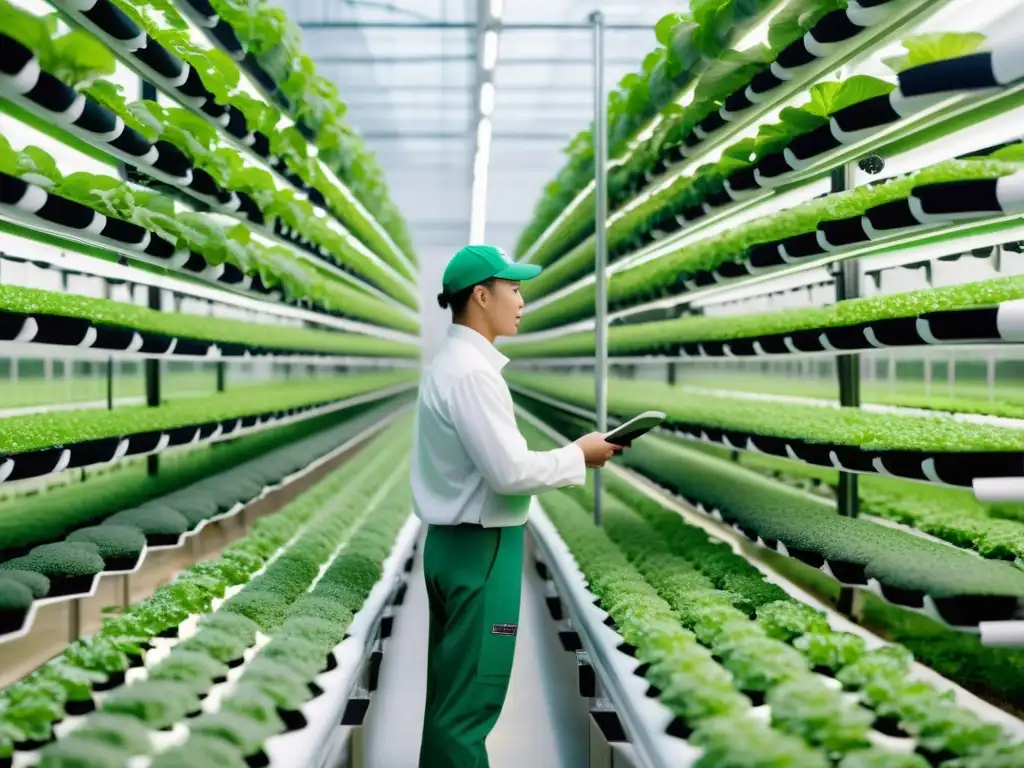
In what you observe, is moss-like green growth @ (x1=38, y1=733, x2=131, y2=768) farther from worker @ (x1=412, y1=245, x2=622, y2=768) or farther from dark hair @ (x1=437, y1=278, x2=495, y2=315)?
dark hair @ (x1=437, y1=278, x2=495, y2=315)

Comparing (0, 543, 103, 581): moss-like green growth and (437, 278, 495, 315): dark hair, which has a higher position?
(437, 278, 495, 315): dark hair

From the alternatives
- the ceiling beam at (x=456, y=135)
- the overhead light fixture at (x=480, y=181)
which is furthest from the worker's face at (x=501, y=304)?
the ceiling beam at (x=456, y=135)

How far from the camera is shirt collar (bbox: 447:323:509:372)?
2346 millimetres

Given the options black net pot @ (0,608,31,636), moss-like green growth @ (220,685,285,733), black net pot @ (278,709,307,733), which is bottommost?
black net pot @ (278,709,307,733)

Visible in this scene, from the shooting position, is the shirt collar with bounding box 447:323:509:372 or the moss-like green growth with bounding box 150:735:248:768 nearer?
the moss-like green growth with bounding box 150:735:248:768

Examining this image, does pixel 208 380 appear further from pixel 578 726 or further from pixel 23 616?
pixel 23 616

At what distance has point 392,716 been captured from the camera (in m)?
3.13

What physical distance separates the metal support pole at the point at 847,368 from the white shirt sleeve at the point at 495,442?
156 cm

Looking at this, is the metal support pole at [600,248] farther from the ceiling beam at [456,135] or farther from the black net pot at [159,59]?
the ceiling beam at [456,135]

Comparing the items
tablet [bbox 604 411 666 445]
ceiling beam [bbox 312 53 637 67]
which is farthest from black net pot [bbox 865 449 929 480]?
ceiling beam [bbox 312 53 637 67]

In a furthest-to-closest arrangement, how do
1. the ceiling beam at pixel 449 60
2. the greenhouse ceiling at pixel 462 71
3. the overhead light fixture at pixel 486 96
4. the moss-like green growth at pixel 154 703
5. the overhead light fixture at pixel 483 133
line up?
1. the overhead light fixture at pixel 483 133
2. the ceiling beam at pixel 449 60
3. the overhead light fixture at pixel 486 96
4. the greenhouse ceiling at pixel 462 71
5. the moss-like green growth at pixel 154 703

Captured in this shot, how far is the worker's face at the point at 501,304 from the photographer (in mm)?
2373

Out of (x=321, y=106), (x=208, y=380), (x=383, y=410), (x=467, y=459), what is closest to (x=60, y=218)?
(x=467, y=459)

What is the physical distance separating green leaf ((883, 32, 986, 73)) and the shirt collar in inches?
44.2
